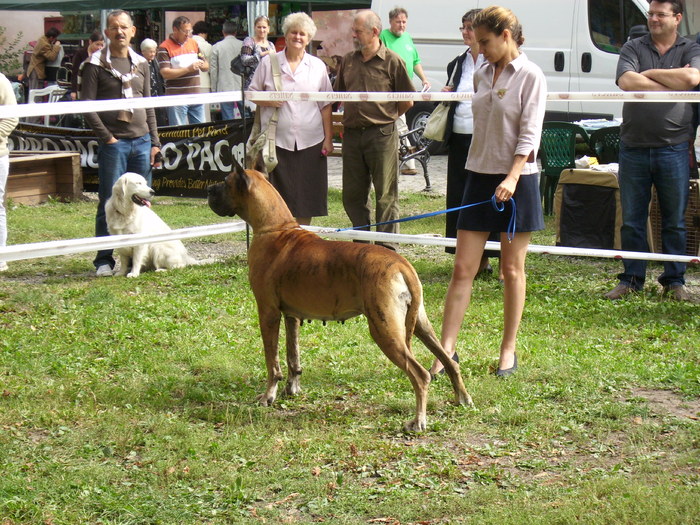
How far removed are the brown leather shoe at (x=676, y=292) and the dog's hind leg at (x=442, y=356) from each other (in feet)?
9.67

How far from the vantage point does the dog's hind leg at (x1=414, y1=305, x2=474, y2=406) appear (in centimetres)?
488

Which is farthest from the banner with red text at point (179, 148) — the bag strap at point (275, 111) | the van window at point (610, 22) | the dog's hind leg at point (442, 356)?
the dog's hind leg at point (442, 356)

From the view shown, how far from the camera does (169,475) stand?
164 inches

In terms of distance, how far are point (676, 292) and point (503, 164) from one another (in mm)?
2720

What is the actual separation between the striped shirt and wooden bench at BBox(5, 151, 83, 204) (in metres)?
3.32

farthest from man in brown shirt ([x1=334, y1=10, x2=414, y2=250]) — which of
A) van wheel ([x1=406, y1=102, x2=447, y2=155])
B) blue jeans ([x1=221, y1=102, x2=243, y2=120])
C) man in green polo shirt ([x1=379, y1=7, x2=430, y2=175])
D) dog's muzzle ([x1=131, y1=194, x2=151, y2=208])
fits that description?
van wheel ([x1=406, y1=102, x2=447, y2=155])

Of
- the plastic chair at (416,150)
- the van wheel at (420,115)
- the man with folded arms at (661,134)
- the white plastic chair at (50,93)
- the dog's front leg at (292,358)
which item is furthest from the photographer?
the white plastic chair at (50,93)

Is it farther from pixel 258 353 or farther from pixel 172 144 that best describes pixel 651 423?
pixel 172 144

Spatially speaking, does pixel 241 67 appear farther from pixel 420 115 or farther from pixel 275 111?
pixel 275 111

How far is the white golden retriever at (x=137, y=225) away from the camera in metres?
8.20

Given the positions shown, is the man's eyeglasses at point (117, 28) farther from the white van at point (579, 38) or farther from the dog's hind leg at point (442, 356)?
the white van at point (579, 38)

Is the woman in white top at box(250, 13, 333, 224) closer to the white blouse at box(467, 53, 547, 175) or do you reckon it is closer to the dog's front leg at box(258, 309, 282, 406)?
the white blouse at box(467, 53, 547, 175)

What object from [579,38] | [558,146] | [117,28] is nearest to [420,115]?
[579,38]

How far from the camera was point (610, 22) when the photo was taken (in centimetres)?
1430
